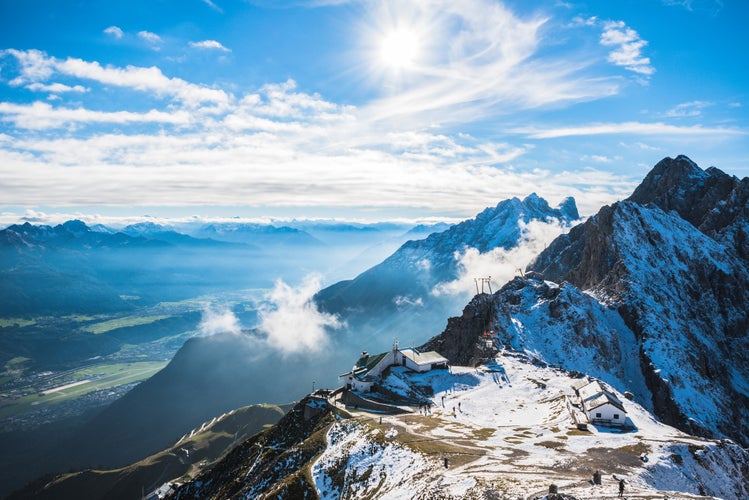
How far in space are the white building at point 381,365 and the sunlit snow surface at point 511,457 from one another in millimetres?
20905

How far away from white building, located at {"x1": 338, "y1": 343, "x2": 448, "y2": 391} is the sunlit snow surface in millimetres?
20905

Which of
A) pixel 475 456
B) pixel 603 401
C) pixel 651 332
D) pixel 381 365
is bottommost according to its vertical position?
pixel 651 332

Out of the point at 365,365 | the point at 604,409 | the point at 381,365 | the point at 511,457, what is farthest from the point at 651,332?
the point at 511,457

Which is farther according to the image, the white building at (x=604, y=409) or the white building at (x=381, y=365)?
the white building at (x=381, y=365)

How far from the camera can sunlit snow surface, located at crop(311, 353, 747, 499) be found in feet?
159

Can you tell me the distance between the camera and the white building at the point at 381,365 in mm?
116106

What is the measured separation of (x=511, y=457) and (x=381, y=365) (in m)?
66.5

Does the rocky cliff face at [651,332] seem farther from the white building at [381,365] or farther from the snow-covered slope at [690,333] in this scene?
the white building at [381,365]

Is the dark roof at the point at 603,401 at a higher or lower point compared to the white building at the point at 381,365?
higher

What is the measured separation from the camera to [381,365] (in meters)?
123

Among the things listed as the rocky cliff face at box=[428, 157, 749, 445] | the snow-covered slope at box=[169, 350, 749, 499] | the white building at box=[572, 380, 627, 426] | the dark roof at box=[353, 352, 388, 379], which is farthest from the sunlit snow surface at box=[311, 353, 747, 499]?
the rocky cliff face at box=[428, 157, 749, 445]

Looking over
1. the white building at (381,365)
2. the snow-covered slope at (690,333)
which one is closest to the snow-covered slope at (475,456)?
the white building at (381,365)

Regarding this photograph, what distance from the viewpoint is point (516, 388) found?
4336 inches

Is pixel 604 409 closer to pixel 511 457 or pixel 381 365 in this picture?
pixel 511 457
